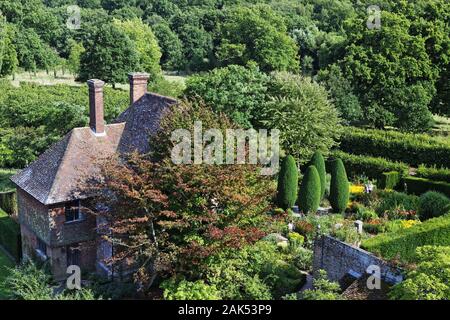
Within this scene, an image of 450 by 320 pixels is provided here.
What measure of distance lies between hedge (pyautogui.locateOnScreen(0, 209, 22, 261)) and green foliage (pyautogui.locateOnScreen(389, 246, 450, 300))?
1741 centimetres

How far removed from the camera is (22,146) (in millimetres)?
39469

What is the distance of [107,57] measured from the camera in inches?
2478

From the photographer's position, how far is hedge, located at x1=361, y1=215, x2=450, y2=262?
22000 mm

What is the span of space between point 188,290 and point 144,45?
A: 56024mm

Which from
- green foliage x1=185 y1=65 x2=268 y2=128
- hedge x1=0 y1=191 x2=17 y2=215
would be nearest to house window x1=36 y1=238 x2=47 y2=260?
hedge x1=0 y1=191 x2=17 y2=215

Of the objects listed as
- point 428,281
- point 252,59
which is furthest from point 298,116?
point 252,59

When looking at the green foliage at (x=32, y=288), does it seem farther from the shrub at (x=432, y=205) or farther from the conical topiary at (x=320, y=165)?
the shrub at (x=432, y=205)

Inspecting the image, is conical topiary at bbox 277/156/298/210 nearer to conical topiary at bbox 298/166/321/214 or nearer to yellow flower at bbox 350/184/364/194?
conical topiary at bbox 298/166/321/214

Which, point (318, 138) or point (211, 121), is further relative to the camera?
point (318, 138)

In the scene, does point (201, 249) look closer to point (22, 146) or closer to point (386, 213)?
point (386, 213)

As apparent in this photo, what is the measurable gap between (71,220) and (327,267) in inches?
411

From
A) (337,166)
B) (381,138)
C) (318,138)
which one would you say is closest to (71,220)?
(337,166)

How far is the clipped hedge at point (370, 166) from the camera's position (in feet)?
116
